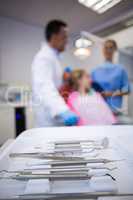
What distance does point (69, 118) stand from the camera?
1.84 feet

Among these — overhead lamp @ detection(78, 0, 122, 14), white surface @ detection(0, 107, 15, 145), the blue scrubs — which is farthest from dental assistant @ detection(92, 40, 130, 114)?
white surface @ detection(0, 107, 15, 145)

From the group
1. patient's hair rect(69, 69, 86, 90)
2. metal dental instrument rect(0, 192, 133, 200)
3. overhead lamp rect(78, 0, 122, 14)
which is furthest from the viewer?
patient's hair rect(69, 69, 86, 90)

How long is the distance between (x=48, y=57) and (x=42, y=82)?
65mm

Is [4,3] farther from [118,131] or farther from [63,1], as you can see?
[118,131]

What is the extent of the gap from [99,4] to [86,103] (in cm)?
26

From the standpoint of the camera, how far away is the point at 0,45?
54cm

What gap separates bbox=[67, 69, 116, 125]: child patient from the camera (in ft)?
2.02

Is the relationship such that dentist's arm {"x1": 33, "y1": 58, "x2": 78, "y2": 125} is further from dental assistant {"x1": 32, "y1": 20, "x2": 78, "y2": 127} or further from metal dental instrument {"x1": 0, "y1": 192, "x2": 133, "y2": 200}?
metal dental instrument {"x1": 0, "y1": 192, "x2": 133, "y2": 200}

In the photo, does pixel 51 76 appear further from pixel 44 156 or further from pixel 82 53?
pixel 44 156

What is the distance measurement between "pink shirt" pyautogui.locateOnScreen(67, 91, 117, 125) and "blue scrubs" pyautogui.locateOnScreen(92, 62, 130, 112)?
0.07 feet

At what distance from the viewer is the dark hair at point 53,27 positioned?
0.53m

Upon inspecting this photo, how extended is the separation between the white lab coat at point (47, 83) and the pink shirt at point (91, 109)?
7cm

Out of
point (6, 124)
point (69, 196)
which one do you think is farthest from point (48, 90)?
point (69, 196)

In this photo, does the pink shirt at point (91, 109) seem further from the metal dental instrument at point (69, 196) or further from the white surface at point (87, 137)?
the metal dental instrument at point (69, 196)
